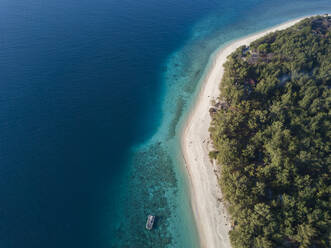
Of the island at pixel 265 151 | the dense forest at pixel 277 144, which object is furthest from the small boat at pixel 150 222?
the dense forest at pixel 277 144

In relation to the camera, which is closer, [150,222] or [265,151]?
[150,222]

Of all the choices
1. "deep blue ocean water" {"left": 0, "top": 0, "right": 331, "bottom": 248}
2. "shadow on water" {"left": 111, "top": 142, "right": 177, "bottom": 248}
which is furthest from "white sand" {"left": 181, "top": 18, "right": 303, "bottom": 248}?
"shadow on water" {"left": 111, "top": 142, "right": 177, "bottom": 248}

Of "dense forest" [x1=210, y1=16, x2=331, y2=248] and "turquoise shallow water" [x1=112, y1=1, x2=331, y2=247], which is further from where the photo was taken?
"turquoise shallow water" [x1=112, y1=1, x2=331, y2=247]

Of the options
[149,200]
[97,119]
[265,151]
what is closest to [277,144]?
[265,151]

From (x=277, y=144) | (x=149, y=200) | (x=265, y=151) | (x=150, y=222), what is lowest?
(x=150, y=222)

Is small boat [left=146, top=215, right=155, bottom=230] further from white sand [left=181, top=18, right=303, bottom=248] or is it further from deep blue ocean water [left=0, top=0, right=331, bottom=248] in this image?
white sand [left=181, top=18, right=303, bottom=248]

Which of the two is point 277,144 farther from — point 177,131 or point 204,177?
point 177,131

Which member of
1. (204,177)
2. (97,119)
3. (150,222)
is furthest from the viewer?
(97,119)
